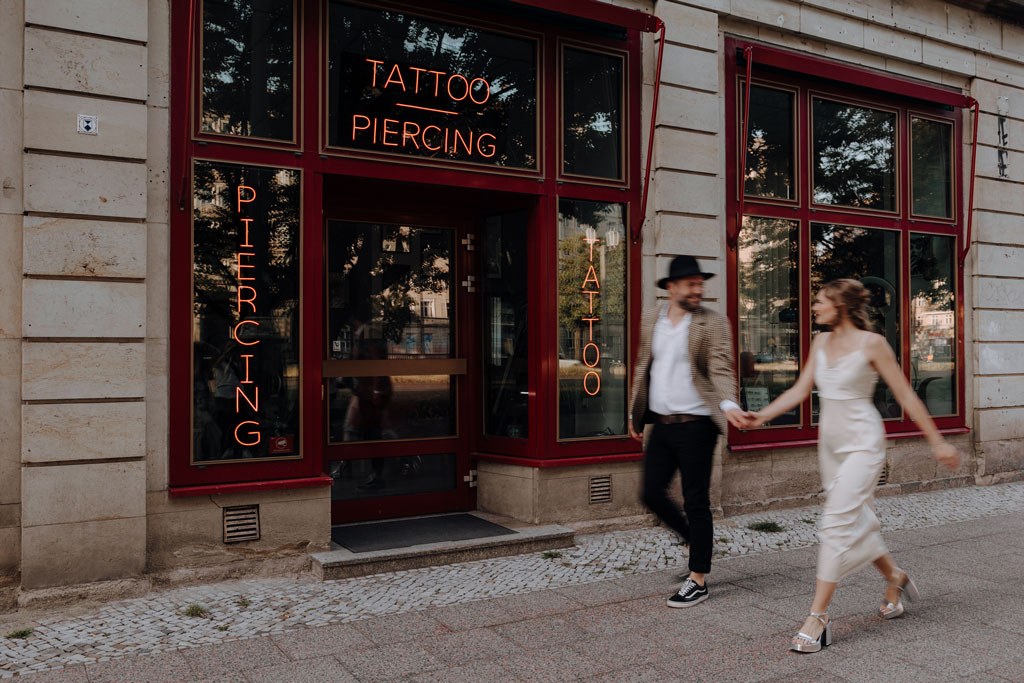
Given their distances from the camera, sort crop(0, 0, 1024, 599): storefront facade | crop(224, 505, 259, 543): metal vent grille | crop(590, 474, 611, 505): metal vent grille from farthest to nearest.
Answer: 1. crop(590, 474, 611, 505): metal vent grille
2. crop(224, 505, 259, 543): metal vent grille
3. crop(0, 0, 1024, 599): storefront facade

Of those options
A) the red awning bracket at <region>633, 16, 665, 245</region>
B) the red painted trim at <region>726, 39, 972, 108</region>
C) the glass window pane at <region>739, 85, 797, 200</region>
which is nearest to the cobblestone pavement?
the red awning bracket at <region>633, 16, 665, 245</region>

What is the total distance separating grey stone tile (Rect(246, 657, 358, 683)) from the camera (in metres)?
3.97

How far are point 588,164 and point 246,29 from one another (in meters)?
3.00

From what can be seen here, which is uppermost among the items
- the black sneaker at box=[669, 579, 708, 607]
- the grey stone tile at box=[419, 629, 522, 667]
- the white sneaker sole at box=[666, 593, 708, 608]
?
the black sneaker at box=[669, 579, 708, 607]

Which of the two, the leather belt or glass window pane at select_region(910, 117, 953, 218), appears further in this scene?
glass window pane at select_region(910, 117, 953, 218)

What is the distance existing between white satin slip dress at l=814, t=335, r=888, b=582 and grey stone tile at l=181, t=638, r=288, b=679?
2859 mm

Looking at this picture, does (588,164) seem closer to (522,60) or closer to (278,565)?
(522,60)

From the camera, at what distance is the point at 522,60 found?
23.6 feet

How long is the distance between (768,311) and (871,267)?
1643 mm

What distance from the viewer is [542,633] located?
183 inches

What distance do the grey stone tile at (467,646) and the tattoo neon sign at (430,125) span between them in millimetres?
3694

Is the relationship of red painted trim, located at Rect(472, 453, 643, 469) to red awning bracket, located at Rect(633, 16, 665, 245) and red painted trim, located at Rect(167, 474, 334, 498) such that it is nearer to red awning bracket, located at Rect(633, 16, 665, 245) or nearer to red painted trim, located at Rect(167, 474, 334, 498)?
red painted trim, located at Rect(167, 474, 334, 498)

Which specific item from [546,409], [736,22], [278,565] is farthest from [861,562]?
[736,22]

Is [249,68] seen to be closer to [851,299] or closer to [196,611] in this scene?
[196,611]
